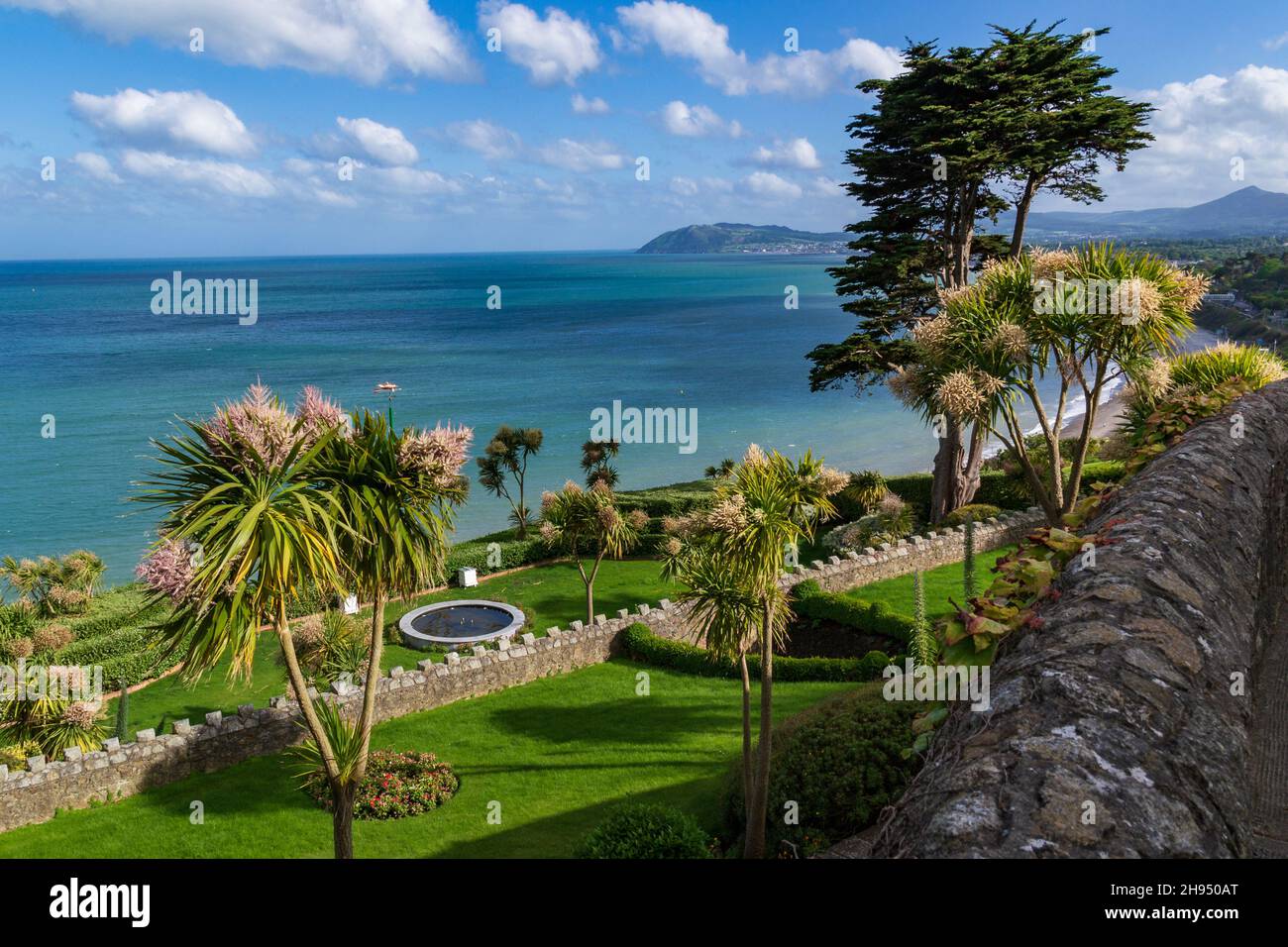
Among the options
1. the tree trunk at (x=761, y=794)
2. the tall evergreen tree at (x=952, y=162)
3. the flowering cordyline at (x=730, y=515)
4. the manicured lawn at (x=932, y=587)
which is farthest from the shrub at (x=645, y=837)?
the tall evergreen tree at (x=952, y=162)

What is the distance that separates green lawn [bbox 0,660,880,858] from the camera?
14453mm

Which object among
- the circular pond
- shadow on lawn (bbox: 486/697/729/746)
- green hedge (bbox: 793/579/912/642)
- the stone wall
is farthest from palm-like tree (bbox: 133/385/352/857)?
green hedge (bbox: 793/579/912/642)

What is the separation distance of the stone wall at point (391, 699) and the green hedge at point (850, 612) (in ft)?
3.62

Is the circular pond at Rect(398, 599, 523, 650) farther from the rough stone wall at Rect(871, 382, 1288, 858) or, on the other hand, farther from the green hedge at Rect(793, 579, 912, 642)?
the rough stone wall at Rect(871, 382, 1288, 858)

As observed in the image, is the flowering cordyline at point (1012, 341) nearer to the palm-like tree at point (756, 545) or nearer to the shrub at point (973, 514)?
the palm-like tree at point (756, 545)

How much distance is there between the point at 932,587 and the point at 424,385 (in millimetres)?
77898

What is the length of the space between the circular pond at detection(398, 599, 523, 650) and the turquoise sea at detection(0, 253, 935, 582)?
9290 mm

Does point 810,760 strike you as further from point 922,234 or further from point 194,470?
point 922,234

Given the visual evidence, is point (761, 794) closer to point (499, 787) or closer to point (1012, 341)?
point (499, 787)

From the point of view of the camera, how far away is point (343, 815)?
10.4m

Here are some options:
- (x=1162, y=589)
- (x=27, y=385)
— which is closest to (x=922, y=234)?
(x=1162, y=589)

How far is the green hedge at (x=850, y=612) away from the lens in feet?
74.7
